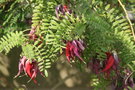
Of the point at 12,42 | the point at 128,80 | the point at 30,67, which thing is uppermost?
the point at 12,42

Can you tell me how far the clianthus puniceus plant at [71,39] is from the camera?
1.19 m

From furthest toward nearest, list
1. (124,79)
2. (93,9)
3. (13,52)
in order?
1. (13,52)
2. (124,79)
3. (93,9)

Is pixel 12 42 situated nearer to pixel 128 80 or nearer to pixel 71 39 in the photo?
pixel 71 39

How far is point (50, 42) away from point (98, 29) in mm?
185

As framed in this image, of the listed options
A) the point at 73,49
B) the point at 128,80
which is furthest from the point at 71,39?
the point at 128,80

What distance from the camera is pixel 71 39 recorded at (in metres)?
1.18

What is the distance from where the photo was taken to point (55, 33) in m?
1.21

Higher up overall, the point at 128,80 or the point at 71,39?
the point at 71,39

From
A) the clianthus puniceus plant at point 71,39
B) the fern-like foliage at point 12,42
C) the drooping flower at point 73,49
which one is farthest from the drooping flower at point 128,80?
the fern-like foliage at point 12,42

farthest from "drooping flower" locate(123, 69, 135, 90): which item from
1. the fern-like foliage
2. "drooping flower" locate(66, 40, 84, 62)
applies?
the fern-like foliage

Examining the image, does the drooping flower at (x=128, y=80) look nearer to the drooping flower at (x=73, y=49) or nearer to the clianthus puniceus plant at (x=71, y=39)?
the clianthus puniceus plant at (x=71, y=39)

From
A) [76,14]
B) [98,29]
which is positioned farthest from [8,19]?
[98,29]

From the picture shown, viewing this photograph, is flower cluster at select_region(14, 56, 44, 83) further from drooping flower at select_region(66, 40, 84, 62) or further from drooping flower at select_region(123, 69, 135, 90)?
drooping flower at select_region(123, 69, 135, 90)

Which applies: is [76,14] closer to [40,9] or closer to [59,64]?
[40,9]
